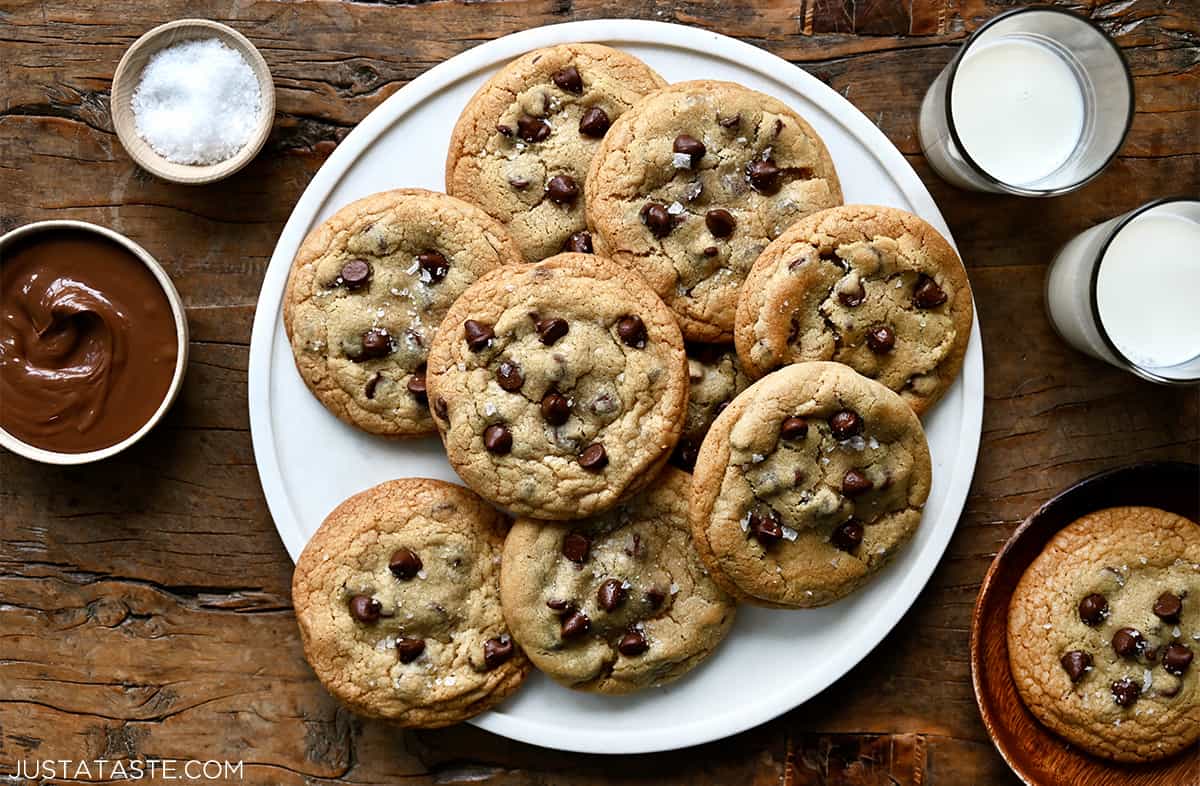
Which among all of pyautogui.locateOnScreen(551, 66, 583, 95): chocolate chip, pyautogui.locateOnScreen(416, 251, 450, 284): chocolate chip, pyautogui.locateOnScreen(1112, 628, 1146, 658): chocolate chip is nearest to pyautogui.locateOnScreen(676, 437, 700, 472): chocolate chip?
pyautogui.locateOnScreen(416, 251, 450, 284): chocolate chip

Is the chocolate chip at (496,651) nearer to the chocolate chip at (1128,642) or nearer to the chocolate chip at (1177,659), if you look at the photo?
the chocolate chip at (1128,642)

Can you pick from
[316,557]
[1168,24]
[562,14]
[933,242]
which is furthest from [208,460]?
[1168,24]

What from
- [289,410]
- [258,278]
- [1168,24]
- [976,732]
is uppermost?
[1168,24]

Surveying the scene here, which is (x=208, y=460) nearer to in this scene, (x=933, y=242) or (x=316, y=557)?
(x=316, y=557)

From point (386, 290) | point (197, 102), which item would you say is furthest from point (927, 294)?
point (197, 102)

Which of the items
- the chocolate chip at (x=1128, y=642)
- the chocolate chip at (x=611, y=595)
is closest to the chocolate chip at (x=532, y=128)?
the chocolate chip at (x=611, y=595)

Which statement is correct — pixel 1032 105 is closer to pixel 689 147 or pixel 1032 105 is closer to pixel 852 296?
pixel 852 296
